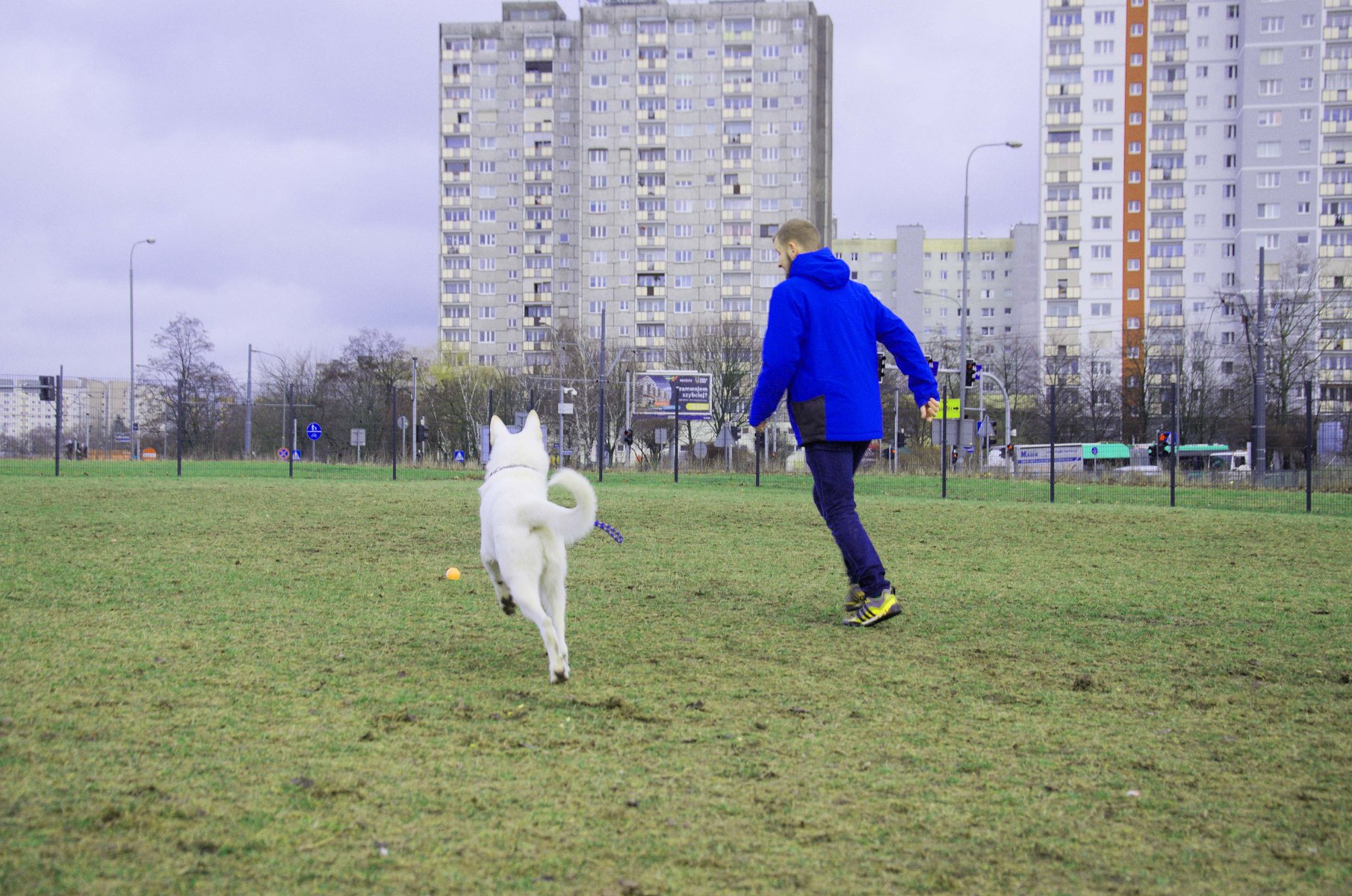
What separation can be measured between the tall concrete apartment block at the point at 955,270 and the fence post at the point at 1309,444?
9261cm

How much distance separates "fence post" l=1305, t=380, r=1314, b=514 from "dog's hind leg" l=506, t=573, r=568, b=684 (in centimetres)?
1603

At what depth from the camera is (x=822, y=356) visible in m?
5.64

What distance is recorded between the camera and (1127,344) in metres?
63.7

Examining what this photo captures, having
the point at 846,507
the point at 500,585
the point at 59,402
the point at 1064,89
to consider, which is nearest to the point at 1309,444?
the point at 846,507

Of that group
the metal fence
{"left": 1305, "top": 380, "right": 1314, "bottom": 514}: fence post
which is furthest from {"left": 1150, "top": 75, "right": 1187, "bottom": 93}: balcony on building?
{"left": 1305, "top": 380, "right": 1314, "bottom": 514}: fence post

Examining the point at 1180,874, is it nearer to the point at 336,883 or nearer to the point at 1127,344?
the point at 336,883

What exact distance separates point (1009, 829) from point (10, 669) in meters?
3.82

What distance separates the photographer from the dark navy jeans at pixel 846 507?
220 inches

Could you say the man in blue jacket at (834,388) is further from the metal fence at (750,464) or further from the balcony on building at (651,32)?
the balcony on building at (651,32)

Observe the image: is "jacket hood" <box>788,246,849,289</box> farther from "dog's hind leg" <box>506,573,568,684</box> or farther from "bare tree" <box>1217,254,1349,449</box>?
"bare tree" <box>1217,254,1349,449</box>

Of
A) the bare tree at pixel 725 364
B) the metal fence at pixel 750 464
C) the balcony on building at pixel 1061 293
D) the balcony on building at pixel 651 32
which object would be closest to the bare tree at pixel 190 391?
the metal fence at pixel 750 464

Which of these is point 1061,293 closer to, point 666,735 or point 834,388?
point 834,388

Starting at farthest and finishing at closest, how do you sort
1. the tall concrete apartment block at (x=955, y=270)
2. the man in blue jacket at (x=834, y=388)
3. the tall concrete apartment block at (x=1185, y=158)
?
the tall concrete apartment block at (x=955, y=270), the tall concrete apartment block at (x=1185, y=158), the man in blue jacket at (x=834, y=388)

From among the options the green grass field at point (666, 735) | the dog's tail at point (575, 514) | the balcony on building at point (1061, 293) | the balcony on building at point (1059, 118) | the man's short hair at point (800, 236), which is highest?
the balcony on building at point (1059, 118)
